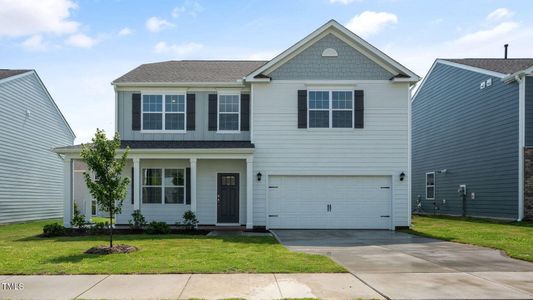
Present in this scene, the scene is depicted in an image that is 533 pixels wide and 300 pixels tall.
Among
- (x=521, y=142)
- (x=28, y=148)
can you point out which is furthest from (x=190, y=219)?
(x=521, y=142)

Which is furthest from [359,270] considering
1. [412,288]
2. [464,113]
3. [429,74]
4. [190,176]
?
[429,74]

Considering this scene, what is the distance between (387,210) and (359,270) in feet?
31.8

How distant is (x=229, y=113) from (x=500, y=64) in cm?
1364

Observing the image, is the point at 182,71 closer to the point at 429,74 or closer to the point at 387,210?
the point at 387,210

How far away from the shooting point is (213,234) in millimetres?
16156

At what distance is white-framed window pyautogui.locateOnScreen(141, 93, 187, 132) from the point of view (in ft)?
62.4

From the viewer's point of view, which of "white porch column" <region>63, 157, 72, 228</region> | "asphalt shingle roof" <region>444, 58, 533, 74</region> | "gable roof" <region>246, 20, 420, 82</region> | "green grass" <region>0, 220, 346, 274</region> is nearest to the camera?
"green grass" <region>0, 220, 346, 274</region>

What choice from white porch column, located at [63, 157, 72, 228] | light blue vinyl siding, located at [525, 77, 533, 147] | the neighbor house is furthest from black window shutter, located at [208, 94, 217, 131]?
light blue vinyl siding, located at [525, 77, 533, 147]

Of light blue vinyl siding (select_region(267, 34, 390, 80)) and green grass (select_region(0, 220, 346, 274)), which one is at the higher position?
light blue vinyl siding (select_region(267, 34, 390, 80))

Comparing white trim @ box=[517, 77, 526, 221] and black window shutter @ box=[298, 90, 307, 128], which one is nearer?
black window shutter @ box=[298, 90, 307, 128]

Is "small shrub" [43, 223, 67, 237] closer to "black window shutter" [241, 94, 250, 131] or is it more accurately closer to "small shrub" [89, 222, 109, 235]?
"small shrub" [89, 222, 109, 235]

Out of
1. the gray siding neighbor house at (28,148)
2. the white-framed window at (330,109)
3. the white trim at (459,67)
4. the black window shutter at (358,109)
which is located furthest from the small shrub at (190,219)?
the white trim at (459,67)

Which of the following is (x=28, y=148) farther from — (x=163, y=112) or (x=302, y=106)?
(x=302, y=106)

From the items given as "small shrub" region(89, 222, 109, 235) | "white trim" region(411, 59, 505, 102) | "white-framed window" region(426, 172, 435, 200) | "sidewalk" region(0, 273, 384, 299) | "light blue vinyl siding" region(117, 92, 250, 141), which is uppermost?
"white trim" region(411, 59, 505, 102)
